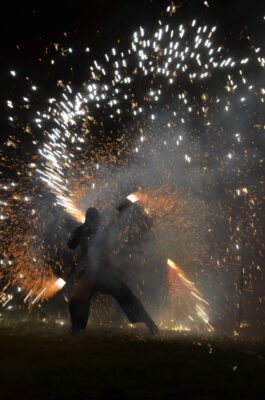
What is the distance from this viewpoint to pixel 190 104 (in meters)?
12.3

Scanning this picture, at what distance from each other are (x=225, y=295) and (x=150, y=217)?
9.53ft

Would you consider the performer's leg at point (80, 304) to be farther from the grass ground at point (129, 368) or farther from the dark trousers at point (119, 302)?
the grass ground at point (129, 368)

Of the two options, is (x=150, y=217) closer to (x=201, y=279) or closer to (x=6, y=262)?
(x=201, y=279)

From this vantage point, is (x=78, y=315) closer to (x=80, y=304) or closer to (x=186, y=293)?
(x=80, y=304)

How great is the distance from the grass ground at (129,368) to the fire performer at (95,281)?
1036mm

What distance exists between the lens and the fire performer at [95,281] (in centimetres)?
860

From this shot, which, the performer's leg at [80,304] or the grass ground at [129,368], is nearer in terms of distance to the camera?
the grass ground at [129,368]

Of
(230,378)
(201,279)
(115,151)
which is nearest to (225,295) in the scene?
(201,279)

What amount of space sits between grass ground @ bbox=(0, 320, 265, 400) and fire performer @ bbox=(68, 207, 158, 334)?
1.04 metres

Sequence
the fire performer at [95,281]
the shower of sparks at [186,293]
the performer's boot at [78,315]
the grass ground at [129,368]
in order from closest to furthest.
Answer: the grass ground at [129,368] < the performer's boot at [78,315] < the fire performer at [95,281] < the shower of sparks at [186,293]

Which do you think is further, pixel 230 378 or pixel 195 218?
pixel 195 218

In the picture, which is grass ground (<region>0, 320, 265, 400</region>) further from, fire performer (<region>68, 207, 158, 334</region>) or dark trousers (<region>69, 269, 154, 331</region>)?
fire performer (<region>68, 207, 158, 334</region>)

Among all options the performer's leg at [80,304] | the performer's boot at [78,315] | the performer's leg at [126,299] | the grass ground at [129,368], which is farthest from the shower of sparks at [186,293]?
the grass ground at [129,368]

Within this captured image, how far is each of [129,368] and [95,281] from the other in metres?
3.92
